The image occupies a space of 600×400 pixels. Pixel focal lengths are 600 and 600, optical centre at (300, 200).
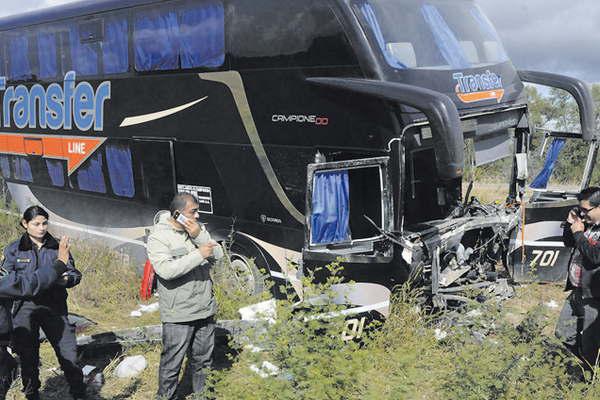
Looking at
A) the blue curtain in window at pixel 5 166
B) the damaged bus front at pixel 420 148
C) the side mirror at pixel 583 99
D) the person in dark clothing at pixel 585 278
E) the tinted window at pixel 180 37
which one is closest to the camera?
the person in dark clothing at pixel 585 278

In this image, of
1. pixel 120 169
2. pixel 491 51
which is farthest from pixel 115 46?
pixel 491 51

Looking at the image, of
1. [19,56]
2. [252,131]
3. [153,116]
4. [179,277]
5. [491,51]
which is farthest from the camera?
[19,56]

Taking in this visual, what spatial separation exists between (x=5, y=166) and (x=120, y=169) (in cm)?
354

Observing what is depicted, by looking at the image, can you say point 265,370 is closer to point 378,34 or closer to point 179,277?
point 179,277

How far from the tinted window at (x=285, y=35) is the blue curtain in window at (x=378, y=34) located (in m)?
0.31

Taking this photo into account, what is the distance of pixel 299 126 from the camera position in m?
6.37

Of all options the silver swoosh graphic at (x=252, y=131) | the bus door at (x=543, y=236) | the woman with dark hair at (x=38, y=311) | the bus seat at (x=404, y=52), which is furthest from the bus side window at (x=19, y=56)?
the bus door at (x=543, y=236)

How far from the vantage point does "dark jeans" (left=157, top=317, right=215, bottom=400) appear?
4602 millimetres

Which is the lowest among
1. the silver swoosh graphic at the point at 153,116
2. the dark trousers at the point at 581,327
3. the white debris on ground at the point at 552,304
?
the white debris on ground at the point at 552,304

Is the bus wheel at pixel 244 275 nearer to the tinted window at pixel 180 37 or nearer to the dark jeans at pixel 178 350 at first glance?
the dark jeans at pixel 178 350

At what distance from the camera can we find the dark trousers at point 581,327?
497 centimetres

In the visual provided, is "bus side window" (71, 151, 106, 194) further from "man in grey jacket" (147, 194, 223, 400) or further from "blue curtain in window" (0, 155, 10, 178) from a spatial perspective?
"man in grey jacket" (147, 194, 223, 400)

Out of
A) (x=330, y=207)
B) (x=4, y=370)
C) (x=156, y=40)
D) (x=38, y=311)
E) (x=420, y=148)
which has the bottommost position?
(x=4, y=370)

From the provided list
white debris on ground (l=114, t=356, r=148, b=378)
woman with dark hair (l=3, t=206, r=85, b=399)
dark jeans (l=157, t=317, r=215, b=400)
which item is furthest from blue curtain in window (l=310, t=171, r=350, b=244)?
woman with dark hair (l=3, t=206, r=85, b=399)
